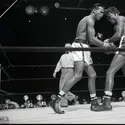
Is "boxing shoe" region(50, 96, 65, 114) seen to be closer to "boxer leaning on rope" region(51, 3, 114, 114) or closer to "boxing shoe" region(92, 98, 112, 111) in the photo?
"boxer leaning on rope" region(51, 3, 114, 114)

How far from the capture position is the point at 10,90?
609 centimetres

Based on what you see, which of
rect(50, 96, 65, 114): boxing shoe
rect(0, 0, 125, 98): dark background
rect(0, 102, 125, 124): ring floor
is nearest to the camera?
rect(0, 102, 125, 124): ring floor

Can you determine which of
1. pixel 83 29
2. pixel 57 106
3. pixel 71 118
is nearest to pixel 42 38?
pixel 83 29

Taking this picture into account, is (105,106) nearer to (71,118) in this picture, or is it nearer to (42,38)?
(71,118)

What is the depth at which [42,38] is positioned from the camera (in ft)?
21.1

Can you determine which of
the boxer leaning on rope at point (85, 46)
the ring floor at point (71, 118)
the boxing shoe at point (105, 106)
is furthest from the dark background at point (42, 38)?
the ring floor at point (71, 118)

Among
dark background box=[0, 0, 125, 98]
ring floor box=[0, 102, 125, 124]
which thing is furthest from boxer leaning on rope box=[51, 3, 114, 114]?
dark background box=[0, 0, 125, 98]

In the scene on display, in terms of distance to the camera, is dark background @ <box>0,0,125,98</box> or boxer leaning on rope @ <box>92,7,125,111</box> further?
dark background @ <box>0,0,125,98</box>

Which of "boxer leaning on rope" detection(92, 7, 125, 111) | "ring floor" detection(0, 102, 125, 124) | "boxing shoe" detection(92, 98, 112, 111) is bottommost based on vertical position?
"ring floor" detection(0, 102, 125, 124)

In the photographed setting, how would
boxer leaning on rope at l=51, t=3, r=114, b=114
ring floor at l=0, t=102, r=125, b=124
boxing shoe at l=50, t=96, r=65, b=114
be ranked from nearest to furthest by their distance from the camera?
ring floor at l=0, t=102, r=125, b=124
boxing shoe at l=50, t=96, r=65, b=114
boxer leaning on rope at l=51, t=3, r=114, b=114

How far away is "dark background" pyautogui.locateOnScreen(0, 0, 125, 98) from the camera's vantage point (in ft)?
19.8

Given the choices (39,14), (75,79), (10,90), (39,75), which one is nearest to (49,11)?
(39,14)

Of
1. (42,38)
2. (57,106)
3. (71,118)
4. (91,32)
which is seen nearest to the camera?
(71,118)

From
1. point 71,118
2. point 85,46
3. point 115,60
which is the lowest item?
point 71,118
